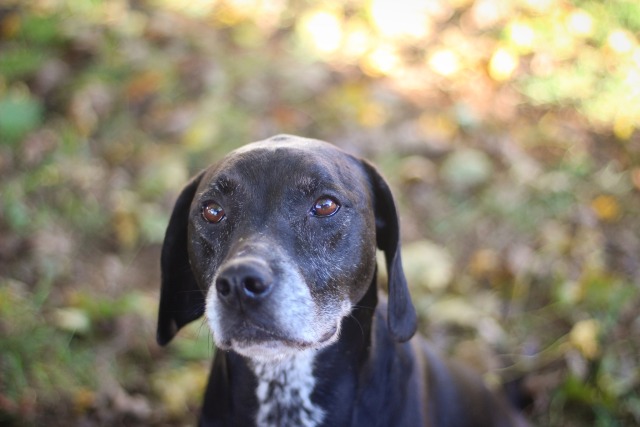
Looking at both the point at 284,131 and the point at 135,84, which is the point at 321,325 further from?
the point at 135,84

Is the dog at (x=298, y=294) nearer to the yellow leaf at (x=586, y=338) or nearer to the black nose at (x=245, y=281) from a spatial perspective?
the black nose at (x=245, y=281)

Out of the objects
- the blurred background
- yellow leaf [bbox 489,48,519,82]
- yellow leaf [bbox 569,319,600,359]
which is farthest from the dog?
yellow leaf [bbox 489,48,519,82]

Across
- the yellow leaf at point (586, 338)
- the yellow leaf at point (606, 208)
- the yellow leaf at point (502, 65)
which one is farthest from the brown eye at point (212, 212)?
the yellow leaf at point (502, 65)

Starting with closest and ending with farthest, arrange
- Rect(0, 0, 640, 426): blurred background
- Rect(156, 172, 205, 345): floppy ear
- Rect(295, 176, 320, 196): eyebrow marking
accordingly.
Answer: Rect(295, 176, 320, 196): eyebrow marking → Rect(156, 172, 205, 345): floppy ear → Rect(0, 0, 640, 426): blurred background

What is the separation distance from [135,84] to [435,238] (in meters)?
3.01

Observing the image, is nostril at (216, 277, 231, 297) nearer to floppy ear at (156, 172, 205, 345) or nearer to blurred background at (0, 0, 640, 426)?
floppy ear at (156, 172, 205, 345)

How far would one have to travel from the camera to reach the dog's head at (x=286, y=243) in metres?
2.41

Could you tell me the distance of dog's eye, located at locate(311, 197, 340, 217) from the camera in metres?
2.66

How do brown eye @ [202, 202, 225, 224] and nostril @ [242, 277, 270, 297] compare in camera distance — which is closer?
nostril @ [242, 277, 270, 297]

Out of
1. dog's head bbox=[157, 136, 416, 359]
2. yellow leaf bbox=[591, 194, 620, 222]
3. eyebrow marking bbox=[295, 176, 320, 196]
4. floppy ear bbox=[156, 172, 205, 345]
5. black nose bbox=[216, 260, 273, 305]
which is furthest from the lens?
yellow leaf bbox=[591, 194, 620, 222]

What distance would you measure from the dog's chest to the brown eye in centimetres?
65

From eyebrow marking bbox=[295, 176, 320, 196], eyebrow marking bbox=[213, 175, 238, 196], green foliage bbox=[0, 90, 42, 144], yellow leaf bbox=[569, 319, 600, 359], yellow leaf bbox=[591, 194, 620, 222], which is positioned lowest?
yellow leaf bbox=[569, 319, 600, 359]

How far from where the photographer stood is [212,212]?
2730 mm

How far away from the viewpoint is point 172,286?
314 cm
